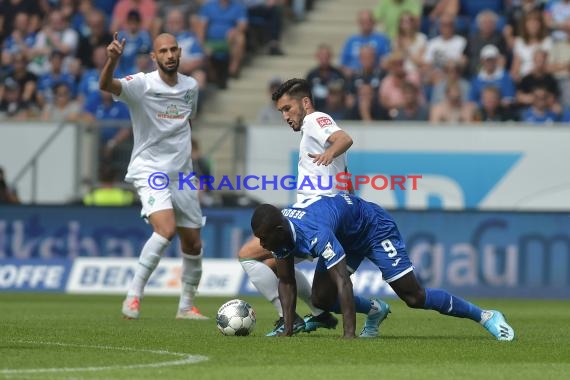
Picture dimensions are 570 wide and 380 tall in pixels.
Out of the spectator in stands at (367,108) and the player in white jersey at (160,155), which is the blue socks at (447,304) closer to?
the player in white jersey at (160,155)

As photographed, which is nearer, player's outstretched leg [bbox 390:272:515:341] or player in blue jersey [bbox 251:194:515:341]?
player in blue jersey [bbox 251:194:515:341]

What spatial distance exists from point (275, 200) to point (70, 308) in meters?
5.19

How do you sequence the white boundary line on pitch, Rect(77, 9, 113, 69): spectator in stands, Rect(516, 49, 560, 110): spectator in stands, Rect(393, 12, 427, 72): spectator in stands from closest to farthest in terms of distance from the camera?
the white boundary line on pitch, Rect(516, 49, 560, 110): spectator in stands, Rect(393, 12, 427, 72): spectator in stands, Rect(77, 9, 113, 69): spectator in stands

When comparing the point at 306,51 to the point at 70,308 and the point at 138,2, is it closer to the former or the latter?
the point at 138,2

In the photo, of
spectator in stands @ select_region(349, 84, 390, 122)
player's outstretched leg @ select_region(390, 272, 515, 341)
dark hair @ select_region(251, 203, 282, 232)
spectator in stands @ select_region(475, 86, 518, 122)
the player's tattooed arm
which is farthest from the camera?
spectator in stands @ select_region(349, 84, 390, 122)

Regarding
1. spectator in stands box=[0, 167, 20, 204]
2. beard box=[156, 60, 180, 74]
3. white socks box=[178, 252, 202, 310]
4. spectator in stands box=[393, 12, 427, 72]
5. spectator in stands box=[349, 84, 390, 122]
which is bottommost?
spectator in stands box=[0, 167, 20, 204]

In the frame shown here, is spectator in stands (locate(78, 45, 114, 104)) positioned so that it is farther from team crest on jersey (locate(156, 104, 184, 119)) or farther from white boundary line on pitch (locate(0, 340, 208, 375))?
white boundary line on pitch (locate(0, 340, 208, 375))

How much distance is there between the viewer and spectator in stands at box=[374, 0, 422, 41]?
24.5 meters

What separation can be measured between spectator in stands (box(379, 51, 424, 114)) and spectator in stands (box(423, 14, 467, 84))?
0.48 meters

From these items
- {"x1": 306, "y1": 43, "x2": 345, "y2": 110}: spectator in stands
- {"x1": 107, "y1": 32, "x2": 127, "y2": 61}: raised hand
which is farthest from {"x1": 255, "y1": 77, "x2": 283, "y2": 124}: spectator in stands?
{"x1": 107, "y1": 32, "x2": 127, "y2": 61}: raised hand

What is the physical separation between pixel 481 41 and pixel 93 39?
23.3ft

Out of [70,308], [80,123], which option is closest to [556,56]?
[80,123]

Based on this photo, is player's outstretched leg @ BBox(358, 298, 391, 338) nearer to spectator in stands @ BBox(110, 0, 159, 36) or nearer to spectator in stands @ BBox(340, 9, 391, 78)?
spectator in stands @ BBox(340, 9, 391, 78)

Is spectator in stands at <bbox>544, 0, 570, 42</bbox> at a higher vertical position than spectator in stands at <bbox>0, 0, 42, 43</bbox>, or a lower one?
higher
